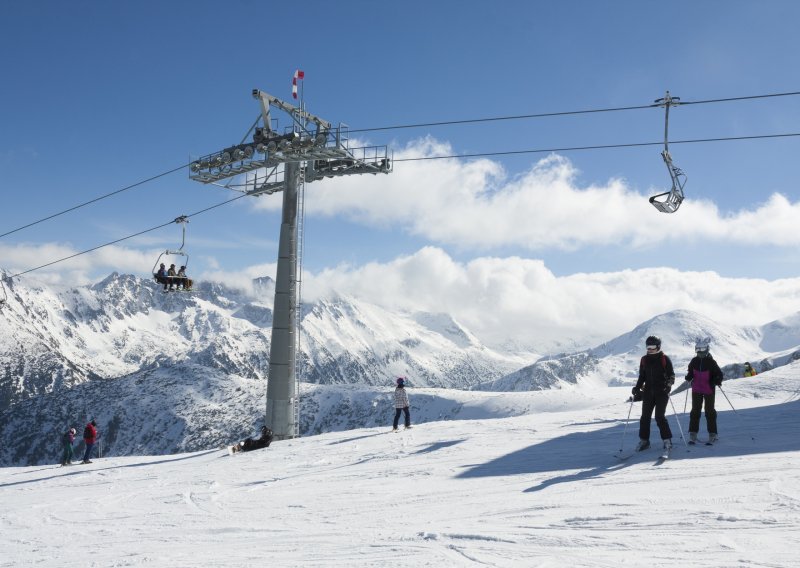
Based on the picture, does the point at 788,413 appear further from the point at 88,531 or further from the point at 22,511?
the point at 22,511

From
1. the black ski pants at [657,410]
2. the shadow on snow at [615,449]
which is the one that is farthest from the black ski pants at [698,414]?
the black ski pants at [657,410]

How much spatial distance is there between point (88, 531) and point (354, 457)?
7.81 meters

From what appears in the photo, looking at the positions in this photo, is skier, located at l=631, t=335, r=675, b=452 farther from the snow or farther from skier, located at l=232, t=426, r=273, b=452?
skier, located at l=232, t=426, r=273, b=452

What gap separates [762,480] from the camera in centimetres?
1053

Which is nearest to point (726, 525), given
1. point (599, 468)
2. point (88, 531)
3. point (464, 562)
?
point (464, 562)

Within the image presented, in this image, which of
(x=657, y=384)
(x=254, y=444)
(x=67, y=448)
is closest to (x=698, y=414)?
(x=657, y=384)

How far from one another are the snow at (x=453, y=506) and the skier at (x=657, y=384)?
67 centimetres

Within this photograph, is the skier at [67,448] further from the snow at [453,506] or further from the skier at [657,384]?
the skier at [657,384]

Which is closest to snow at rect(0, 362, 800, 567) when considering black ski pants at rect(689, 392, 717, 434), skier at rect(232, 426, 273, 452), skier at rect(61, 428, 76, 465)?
black ski pants at rect(689, 392, 717, 434)

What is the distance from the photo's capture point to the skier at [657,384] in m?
13.4

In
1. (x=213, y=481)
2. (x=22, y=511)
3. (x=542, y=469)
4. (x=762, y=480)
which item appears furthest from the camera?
(x=213, y=481)

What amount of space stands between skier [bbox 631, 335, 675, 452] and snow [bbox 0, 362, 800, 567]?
67 cm

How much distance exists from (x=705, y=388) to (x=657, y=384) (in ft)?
5.89

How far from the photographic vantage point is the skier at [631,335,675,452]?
13.4 m
